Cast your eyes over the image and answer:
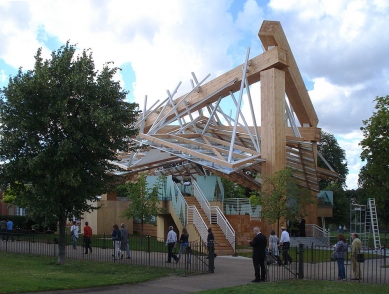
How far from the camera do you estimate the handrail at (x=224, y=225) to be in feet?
90.4

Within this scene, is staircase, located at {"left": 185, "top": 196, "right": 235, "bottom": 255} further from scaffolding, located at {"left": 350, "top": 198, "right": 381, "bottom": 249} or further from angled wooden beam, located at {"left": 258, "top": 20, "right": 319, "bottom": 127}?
A: angled wooden beam, located at {"left": 258, "top": 20, "right": 319, "bottom": 127}

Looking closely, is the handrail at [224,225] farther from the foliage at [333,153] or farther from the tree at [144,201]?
the foliage at [333,153]

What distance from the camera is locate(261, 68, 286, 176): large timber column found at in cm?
3047

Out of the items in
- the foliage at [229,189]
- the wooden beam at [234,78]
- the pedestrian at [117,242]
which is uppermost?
the wooden beam at [234,78]

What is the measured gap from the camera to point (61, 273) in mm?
17562

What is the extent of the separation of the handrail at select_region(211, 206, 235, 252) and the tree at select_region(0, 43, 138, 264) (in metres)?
8.78

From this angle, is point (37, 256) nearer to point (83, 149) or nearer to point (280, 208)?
point (83, 149)

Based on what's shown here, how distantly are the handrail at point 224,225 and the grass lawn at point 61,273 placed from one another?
8.22m

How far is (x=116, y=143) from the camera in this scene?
2138 centimetres

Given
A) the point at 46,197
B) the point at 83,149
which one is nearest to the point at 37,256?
the point at 46,197

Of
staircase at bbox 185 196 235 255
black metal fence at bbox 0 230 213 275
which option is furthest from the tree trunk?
staircase at bbox 185 196 235 255

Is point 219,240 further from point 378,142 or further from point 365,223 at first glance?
point 378,142

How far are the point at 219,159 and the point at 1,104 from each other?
1269 centimetres

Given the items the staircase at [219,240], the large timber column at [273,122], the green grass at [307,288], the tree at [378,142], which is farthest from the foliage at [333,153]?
the green grass at [307,288]
